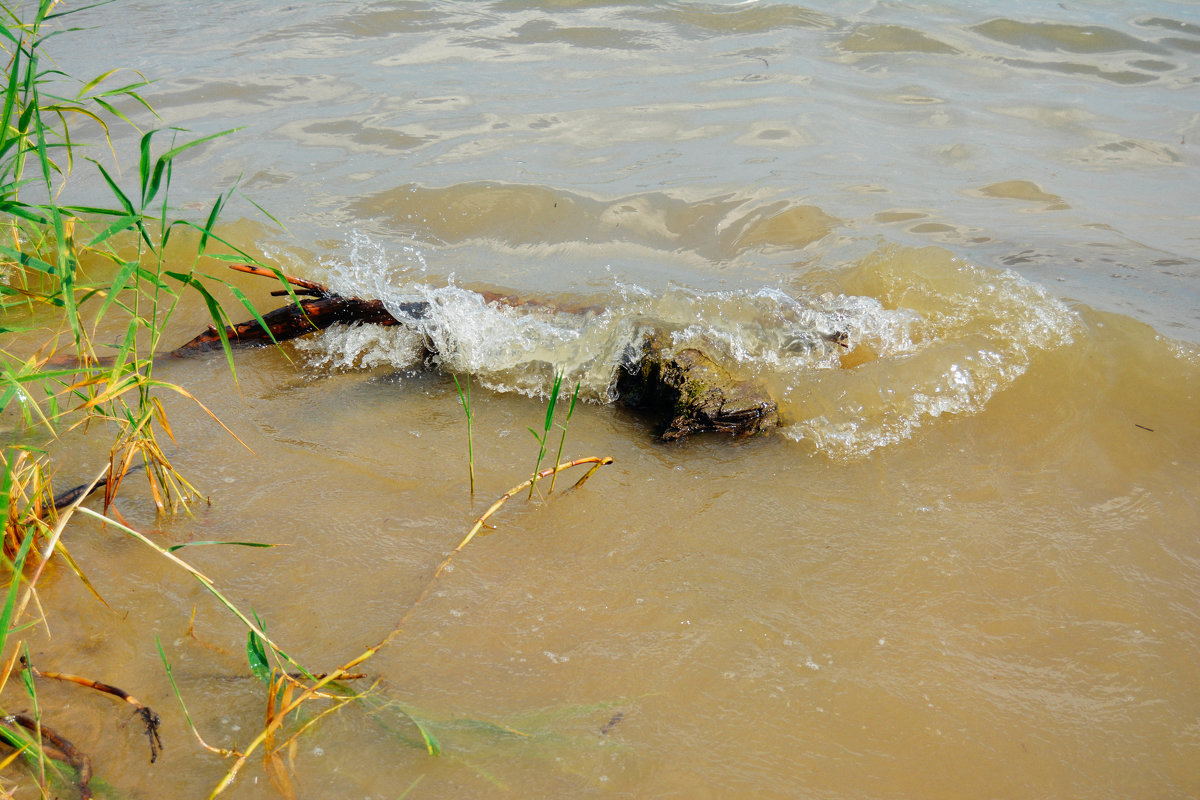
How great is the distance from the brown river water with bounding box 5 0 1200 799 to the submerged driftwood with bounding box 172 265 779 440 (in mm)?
93

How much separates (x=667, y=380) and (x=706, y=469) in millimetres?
408

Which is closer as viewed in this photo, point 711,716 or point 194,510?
point 711,716

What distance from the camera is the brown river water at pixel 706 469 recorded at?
1.81 m

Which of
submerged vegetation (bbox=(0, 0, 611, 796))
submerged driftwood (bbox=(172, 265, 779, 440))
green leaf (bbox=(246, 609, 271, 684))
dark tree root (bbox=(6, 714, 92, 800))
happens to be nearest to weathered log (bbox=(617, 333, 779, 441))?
submerged driftwood (bbox=(172, 265, 779, 440))

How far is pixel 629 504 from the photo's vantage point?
259 cm

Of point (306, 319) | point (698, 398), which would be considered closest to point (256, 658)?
point (698, 398)

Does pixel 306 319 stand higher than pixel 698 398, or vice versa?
pixel 306 319

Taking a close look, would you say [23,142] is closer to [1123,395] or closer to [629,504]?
[629,504]

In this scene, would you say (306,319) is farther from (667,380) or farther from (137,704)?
(137,704)

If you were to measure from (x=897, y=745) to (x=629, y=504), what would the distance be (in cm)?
107

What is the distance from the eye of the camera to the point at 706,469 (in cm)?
278

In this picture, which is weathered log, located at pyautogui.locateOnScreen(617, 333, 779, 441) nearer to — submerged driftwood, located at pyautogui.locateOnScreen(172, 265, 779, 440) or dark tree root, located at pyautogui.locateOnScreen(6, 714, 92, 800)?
submerged driftwood, located at pyautogui.locateOnScreen(172, 265, 779, 440)

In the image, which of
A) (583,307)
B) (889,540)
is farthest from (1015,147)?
(889,540)

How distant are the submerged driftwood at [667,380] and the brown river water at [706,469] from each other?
9 centimetres
